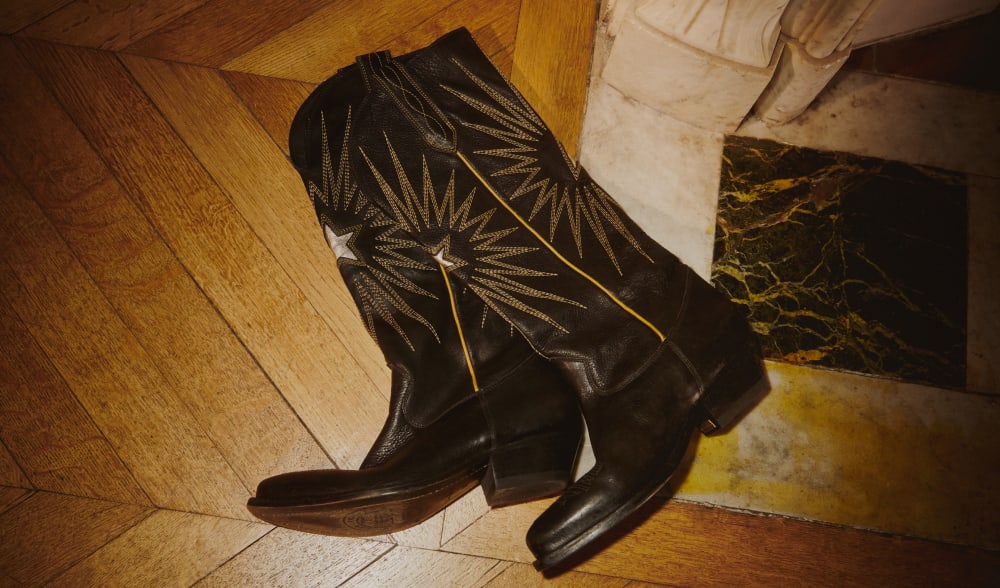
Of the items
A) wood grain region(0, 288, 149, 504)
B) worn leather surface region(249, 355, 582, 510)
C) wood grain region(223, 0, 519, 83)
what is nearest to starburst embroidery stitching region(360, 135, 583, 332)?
worn leather surface region(249, 355, 582, 510)

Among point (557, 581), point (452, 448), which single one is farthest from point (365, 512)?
point (557, 581)

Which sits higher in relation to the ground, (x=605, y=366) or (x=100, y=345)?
(x=100, y=345)

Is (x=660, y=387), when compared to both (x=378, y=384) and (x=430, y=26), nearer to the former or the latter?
(x=378, y=384)

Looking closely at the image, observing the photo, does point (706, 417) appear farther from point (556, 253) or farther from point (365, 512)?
point (365, 512)

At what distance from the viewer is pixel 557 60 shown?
3.75 ft

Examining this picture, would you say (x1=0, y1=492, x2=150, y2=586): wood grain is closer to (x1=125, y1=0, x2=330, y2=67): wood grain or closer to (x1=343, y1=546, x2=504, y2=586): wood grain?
(x1=343, y1=546, x2=504, y2=586): wood grain

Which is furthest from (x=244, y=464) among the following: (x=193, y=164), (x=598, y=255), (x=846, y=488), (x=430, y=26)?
(x=846, y=488)

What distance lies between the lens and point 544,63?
1143 mm

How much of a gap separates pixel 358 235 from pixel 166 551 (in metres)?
0.62

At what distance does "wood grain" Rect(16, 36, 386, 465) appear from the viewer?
1.02m

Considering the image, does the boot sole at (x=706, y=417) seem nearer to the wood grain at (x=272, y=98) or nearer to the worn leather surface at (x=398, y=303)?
the worn leather surface at (x=398, y=303)

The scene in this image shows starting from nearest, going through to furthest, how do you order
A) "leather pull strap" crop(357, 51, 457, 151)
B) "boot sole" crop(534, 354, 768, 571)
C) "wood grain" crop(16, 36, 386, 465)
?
1. "boot sole" crop(534, 354, 768, 571)
2. "leather pull strap" crop(357, 51, 457, 151)
3. "wood grain" crop(16, 36, 386, 465)

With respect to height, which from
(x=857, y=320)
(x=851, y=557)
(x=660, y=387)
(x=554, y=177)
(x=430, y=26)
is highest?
(x=430, y=26)

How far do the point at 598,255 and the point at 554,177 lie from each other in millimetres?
148
